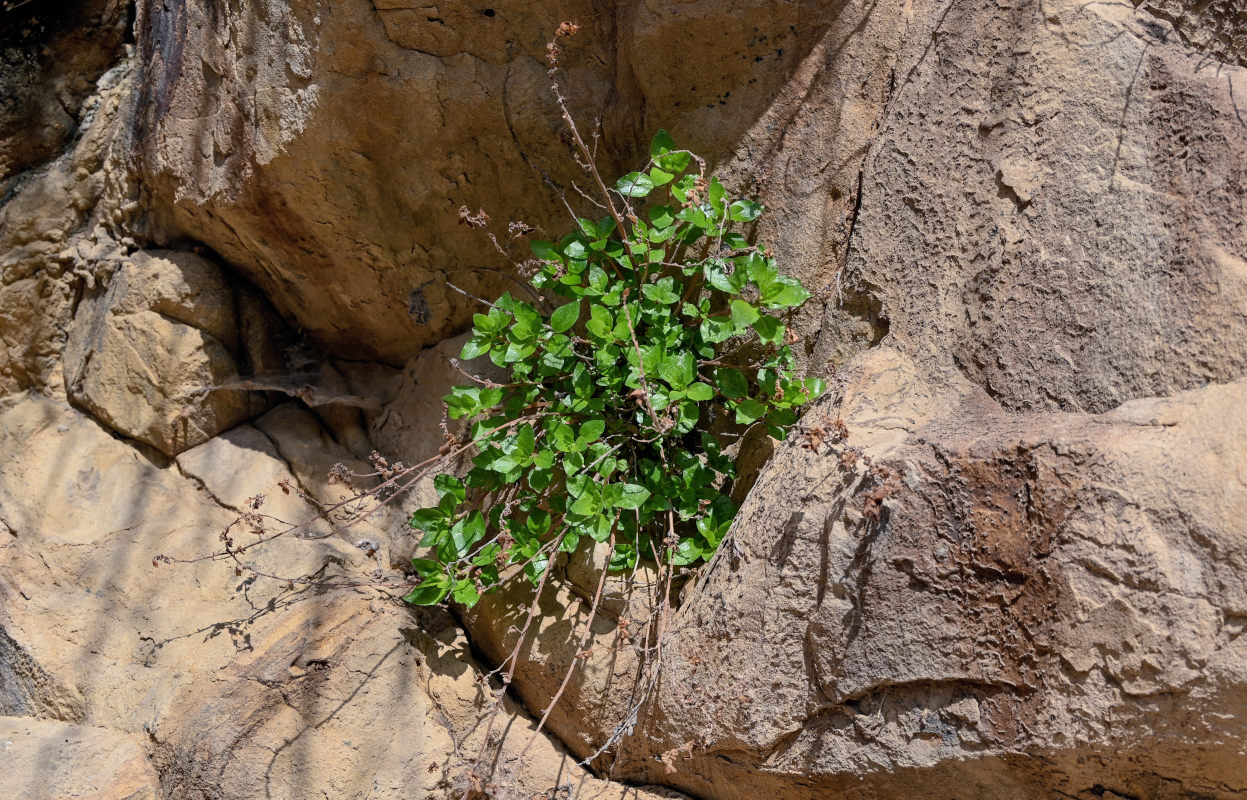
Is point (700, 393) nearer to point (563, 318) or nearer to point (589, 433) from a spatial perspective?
point (589, 433)

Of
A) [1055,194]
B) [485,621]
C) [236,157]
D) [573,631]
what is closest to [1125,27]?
[1055,194]

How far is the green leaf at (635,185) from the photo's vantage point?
2606mm

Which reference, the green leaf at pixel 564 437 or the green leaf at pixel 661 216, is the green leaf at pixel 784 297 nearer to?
the green leaf at pixel 661 216

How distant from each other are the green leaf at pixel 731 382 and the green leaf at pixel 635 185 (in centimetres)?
50

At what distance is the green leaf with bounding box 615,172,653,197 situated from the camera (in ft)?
8.55

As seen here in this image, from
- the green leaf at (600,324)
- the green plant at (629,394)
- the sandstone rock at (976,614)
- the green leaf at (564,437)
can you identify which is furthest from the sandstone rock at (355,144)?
the sandstone rock at (976,614)

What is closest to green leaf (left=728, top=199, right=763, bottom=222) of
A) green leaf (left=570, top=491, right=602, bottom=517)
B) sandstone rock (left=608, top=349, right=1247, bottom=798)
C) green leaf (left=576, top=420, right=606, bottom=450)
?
sandstone rock (left=608, top=349, right=1247, bottom=798)

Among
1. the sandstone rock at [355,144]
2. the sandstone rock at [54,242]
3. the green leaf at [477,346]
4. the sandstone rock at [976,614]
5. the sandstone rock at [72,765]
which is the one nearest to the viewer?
the sandstone rock at [976,614]

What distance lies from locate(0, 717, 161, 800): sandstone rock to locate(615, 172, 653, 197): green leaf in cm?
186

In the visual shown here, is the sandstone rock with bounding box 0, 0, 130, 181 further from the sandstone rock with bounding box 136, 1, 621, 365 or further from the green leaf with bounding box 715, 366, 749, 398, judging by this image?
the green leaf with bounding box 715, 366, 749, 398

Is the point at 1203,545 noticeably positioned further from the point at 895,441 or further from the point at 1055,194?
the point at 1055,194

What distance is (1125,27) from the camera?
227 cm

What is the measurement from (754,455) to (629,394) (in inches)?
14.6

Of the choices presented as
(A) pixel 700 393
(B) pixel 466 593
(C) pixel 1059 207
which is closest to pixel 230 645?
(B) pixel 466 593
